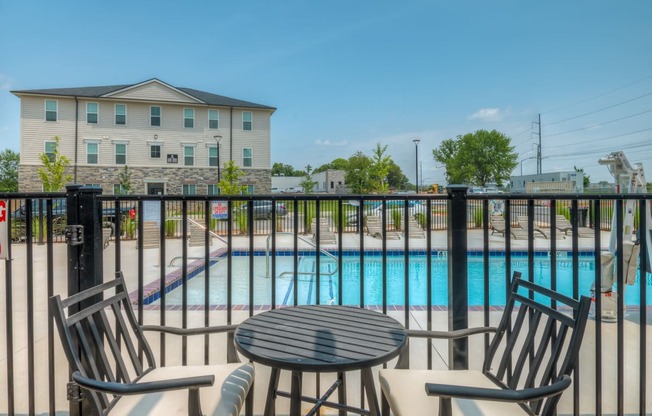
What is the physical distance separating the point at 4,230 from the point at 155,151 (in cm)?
2191

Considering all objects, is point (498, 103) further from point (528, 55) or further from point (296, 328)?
point (296, 328)

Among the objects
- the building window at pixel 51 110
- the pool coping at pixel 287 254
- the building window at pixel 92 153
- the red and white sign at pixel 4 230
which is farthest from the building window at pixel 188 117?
the red and white sign at pixel 4 230

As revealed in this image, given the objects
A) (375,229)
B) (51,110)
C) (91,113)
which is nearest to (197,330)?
(375,229)

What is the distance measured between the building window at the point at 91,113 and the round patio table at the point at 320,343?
78.3 ft

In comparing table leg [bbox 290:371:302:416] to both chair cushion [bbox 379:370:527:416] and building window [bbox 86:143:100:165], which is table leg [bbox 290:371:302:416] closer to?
A: chair cushion [bbox 379:370:527:416]

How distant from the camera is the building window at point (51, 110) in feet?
66.0

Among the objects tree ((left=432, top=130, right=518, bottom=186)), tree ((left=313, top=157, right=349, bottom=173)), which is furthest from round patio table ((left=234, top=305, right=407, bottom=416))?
tree ((left=313, top=157, right=349, bottom=173))

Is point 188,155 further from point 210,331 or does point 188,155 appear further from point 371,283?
point 210,331

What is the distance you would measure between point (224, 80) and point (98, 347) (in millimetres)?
29524

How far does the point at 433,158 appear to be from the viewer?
5947cm

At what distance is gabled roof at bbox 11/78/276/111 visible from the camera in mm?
20078

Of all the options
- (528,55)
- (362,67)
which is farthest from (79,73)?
(528,55)

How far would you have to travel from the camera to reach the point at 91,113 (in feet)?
68.1

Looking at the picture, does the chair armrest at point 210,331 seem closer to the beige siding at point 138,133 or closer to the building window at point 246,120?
the beige siding at point 138,133
